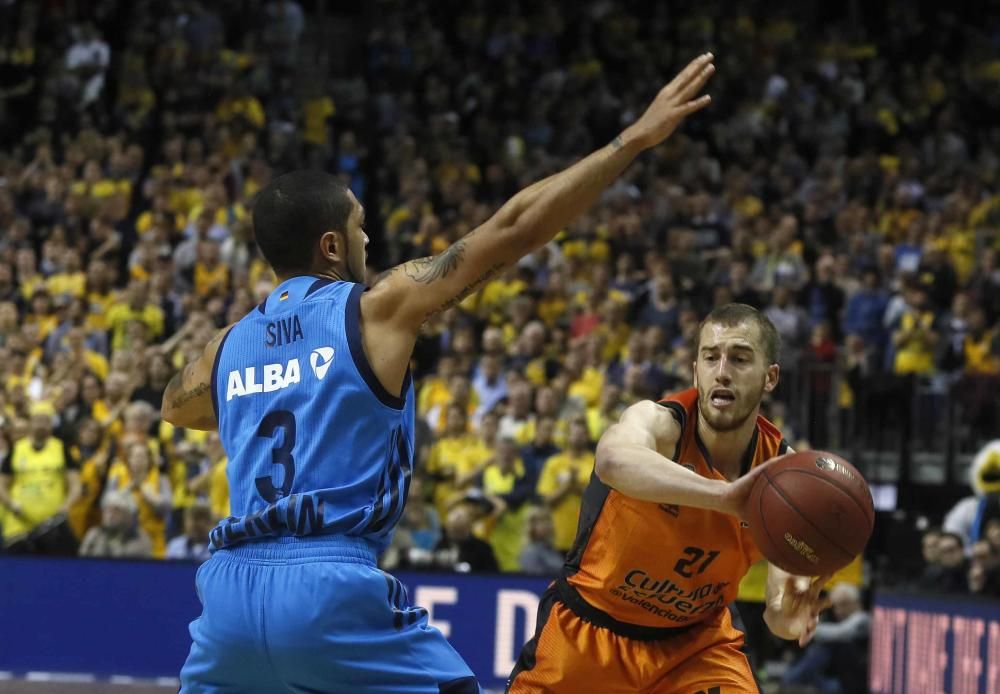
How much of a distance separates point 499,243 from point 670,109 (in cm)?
54

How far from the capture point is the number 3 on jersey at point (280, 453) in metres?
3.79

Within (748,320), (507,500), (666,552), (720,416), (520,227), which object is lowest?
(507,500)

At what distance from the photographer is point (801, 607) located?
4727 millimetres

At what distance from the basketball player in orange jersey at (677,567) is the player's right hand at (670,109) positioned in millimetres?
1286

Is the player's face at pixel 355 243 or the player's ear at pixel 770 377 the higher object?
the player's face at pixel 355 243

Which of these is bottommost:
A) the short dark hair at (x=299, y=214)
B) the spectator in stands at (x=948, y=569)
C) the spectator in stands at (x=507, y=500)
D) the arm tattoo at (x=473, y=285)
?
the spectator in stands at (x=948, y=569)

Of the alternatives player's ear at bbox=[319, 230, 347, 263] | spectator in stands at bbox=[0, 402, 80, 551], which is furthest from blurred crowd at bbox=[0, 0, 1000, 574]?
player's ear at bbox=[319, 230, 347, 263]

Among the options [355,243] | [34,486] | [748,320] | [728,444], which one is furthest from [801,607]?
[34,486]

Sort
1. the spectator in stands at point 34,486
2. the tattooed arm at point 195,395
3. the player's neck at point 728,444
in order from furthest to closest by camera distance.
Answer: the spectator in stands at point 34,486
the player's neck at point 728,444
the tattooed arm at point 195,395

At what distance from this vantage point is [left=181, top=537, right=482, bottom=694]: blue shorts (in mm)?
3660

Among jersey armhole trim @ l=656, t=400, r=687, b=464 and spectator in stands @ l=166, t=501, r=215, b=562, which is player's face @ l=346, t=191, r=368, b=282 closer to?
jersey armhole trim @ l=656, t=400, r=687, b=464

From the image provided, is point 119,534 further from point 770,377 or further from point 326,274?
point 326,274

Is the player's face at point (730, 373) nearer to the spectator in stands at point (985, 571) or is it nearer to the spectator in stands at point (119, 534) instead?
the spectator in stands at point (985, 571)

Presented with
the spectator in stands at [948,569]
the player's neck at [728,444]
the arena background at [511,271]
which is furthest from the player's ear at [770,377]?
the spectator in stands at [948,569]
